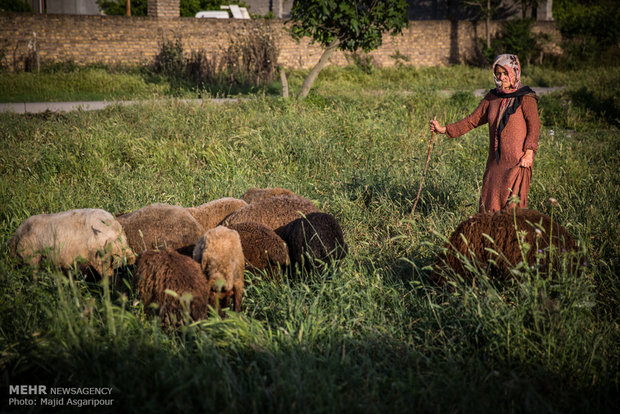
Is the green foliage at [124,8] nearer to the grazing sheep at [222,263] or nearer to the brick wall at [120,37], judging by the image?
the brick wall at [120,37]

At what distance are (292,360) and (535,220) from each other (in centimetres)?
195

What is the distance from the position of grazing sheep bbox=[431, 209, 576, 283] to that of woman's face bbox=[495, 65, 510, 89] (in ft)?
4.32

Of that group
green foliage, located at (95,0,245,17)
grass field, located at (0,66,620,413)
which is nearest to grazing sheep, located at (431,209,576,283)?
grass field, located at (0,66,620,413)

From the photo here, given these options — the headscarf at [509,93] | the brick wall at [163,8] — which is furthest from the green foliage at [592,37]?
the headscarf at [509,93]

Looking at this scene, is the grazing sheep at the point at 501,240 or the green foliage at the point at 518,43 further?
the green foliage at the point at 518,43

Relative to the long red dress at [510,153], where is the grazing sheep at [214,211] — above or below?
below

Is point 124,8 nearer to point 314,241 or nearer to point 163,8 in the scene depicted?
point 163,8

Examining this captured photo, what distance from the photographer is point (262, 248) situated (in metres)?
3.39

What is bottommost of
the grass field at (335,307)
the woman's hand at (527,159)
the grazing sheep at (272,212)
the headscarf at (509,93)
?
the grass field at (335,307)

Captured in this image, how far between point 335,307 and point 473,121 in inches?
93.0

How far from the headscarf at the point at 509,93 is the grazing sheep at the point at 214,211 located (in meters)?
2.27

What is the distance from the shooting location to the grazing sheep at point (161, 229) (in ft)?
11.6

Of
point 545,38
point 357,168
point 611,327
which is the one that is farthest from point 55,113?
point 545,38

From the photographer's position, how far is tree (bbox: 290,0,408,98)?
422 inches
